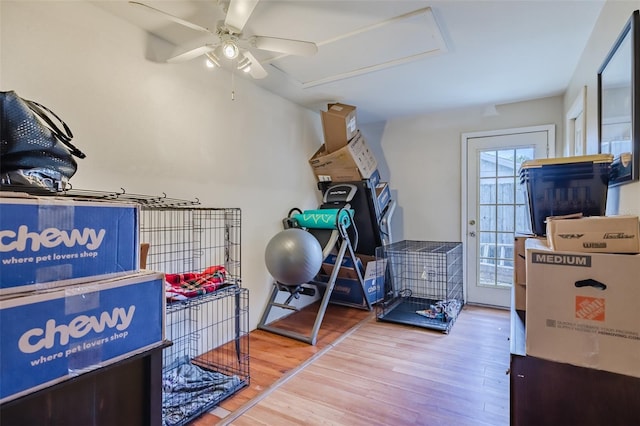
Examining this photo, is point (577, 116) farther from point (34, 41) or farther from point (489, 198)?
point (34, 41)

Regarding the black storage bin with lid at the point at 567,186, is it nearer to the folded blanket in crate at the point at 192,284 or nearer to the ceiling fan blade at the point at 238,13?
the ceiling fan blade at the point at 238,13

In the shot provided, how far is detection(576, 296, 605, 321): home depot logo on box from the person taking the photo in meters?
1.11

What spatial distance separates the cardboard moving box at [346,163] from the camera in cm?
362

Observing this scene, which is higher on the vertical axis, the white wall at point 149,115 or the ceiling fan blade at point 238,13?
the ceiling fan blade at point 238,13

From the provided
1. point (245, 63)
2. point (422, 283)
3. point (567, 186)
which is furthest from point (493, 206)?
point (245, 63)

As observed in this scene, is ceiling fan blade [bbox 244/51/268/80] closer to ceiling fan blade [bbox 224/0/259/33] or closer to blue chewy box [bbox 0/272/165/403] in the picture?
ceiling fan blade [bbox 224/0/259/33]

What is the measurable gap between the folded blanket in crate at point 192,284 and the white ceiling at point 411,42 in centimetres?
165

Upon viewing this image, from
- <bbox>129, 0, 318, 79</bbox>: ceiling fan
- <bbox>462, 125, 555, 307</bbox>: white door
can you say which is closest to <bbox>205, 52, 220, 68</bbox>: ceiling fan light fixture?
<bbox>129, 0, 318, 79</bbox>: ceiling fan

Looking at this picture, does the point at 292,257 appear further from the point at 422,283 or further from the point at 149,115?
the point at 422,283

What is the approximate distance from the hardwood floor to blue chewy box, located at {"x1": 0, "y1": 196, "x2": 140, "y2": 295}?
51.9 inches

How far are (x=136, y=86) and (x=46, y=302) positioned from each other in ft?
6.03

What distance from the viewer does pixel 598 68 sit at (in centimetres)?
202

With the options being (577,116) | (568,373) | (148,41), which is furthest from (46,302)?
(577,116)

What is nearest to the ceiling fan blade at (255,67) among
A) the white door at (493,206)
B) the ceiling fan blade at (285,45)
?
the ceiling fan blade at (285,45)
